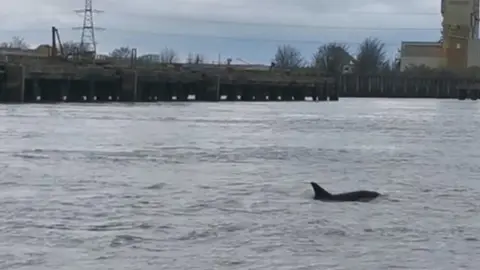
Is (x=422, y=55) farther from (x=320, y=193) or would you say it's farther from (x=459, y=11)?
(x=320, y=193)

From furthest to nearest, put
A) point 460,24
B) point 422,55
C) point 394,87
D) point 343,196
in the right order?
point 422,55
point 394,87
point 460,24
point 343,196

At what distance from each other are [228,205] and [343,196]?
100 inches

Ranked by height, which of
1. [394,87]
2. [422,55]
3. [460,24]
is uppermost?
[460,24]

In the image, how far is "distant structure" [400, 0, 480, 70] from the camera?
16812 centimetres

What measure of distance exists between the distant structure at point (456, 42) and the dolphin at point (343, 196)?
5886 inches

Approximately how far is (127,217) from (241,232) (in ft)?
6.65

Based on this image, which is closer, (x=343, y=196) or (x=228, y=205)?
(x=228, y=205)

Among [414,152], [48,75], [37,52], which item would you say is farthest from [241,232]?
[37,52]

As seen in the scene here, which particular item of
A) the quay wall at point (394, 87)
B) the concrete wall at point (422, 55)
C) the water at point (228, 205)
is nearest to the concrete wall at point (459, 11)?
the quay wall at point (394, 87)

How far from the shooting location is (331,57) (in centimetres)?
19562

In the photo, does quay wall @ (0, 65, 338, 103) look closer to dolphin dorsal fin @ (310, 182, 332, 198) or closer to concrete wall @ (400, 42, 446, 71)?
dolphin dorsal fin @ (310, 182, 332, 198)

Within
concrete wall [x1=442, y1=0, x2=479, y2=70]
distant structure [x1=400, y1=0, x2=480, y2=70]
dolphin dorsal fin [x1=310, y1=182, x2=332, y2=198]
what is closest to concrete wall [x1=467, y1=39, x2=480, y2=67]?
distant structure [x1=400, y1=0, x2=480, y2=70]

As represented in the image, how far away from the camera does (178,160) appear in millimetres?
28203

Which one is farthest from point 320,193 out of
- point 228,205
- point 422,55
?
point 422,55
